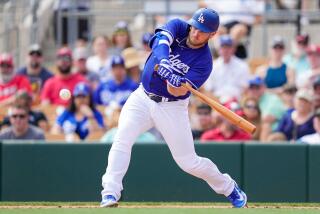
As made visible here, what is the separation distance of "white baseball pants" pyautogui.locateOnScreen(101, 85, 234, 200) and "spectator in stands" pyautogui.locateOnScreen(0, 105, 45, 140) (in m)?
3.21

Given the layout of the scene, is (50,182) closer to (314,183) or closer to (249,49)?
(314,183)

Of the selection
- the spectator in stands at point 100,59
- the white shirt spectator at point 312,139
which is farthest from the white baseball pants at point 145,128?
the spectator in stands at point 100,59

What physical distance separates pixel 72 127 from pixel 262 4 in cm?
491

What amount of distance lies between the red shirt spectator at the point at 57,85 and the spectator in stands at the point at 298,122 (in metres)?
2.97

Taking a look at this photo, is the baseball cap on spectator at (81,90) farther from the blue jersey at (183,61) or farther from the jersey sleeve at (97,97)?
the blue jersey at (183,61)

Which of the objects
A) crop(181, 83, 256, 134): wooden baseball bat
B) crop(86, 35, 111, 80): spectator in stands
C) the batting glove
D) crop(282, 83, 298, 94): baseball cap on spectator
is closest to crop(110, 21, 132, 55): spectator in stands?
crop(86, 35, 111, 80): spectator in stands

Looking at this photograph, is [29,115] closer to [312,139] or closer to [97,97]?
[97,97]

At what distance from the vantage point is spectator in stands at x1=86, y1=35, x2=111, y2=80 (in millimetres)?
13812

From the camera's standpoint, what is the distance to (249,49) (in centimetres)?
1570

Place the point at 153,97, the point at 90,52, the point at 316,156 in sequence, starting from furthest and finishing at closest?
the point at 90,52
the point at 316,156
the point at 153,97

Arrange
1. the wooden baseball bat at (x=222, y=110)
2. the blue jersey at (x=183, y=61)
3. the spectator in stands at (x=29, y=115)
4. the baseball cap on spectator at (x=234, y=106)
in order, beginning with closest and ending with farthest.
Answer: the wooden baseball bat at (x=222, y=110) < the blue jersey at (x=183, y=61) < the baseball cap on spectator at (x=234, y=106) < the spectator in stands at (x=29, y=115)

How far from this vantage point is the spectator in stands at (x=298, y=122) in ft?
38.0

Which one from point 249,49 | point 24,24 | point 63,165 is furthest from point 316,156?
point 24,24

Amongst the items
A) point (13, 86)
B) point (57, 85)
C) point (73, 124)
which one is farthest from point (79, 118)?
point (13, 86)
